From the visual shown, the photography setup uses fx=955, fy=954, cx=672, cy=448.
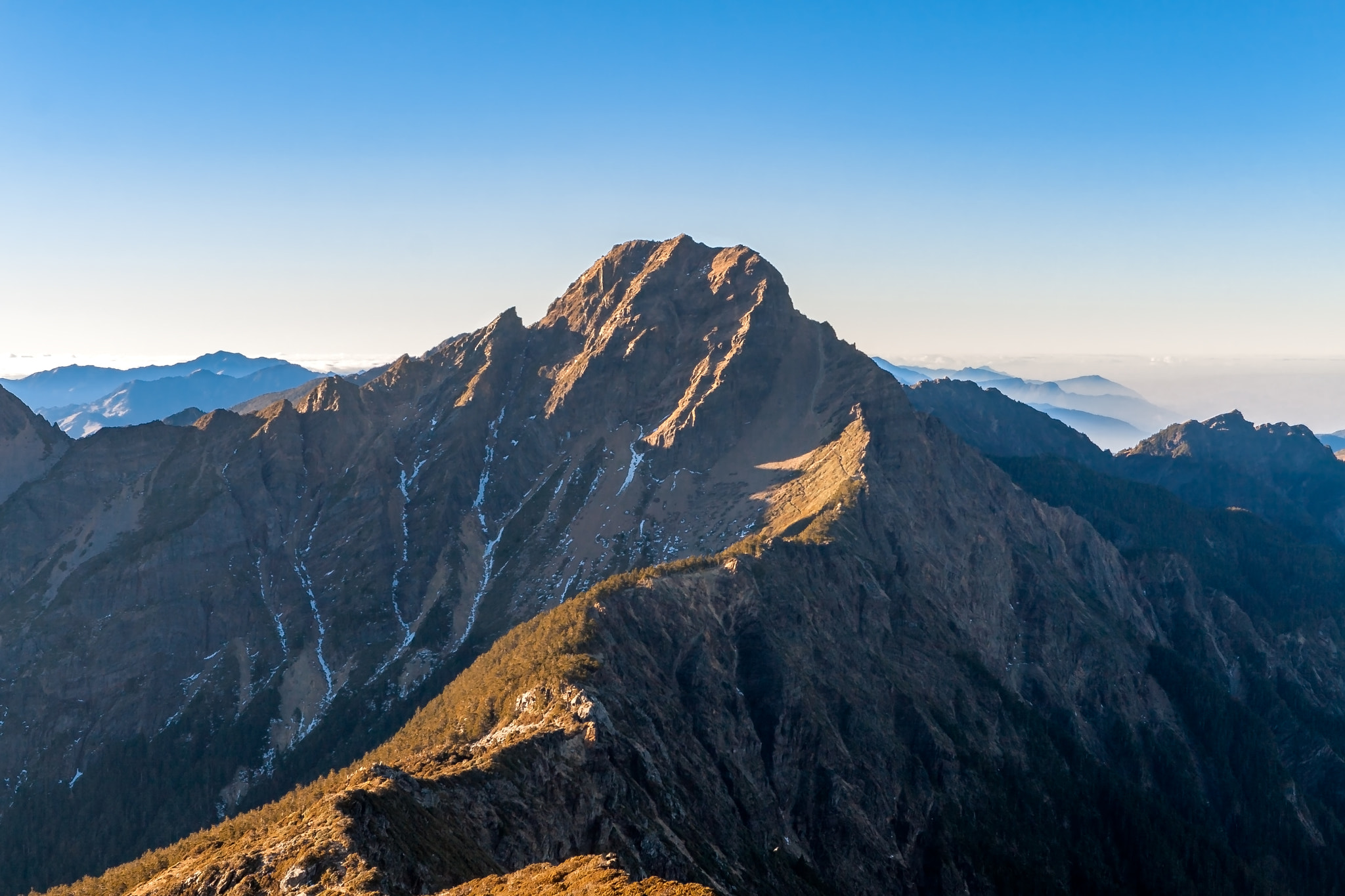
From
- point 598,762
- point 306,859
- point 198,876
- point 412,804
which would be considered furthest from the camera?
point 598,762

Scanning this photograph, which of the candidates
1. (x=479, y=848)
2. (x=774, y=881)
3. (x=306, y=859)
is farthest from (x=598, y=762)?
(x=306, y=859)

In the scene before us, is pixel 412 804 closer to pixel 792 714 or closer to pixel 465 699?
pixel 465 699

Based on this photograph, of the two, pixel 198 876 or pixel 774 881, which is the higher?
pixel 198 876

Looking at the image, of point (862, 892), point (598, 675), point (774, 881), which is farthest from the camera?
point (862, 892)

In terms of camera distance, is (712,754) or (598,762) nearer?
(598,762)

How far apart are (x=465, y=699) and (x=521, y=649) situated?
1674 centimetres

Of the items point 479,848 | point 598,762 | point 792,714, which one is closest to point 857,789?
point 792,714

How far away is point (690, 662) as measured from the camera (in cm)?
19412

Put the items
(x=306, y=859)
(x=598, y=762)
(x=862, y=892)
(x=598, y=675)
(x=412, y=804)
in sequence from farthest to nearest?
1. (x=862, y=892)
2. (x=598, y=675)
3. (x=598, y=762)
4. (x=412, y=804)
5. (x=306, y=859)

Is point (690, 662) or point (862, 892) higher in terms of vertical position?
point (690, 662)

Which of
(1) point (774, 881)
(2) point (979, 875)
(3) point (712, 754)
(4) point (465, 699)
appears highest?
(4) point (465, 699)

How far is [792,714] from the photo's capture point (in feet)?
646

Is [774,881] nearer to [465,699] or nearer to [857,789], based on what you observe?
[857,789]

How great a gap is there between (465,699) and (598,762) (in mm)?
51487
